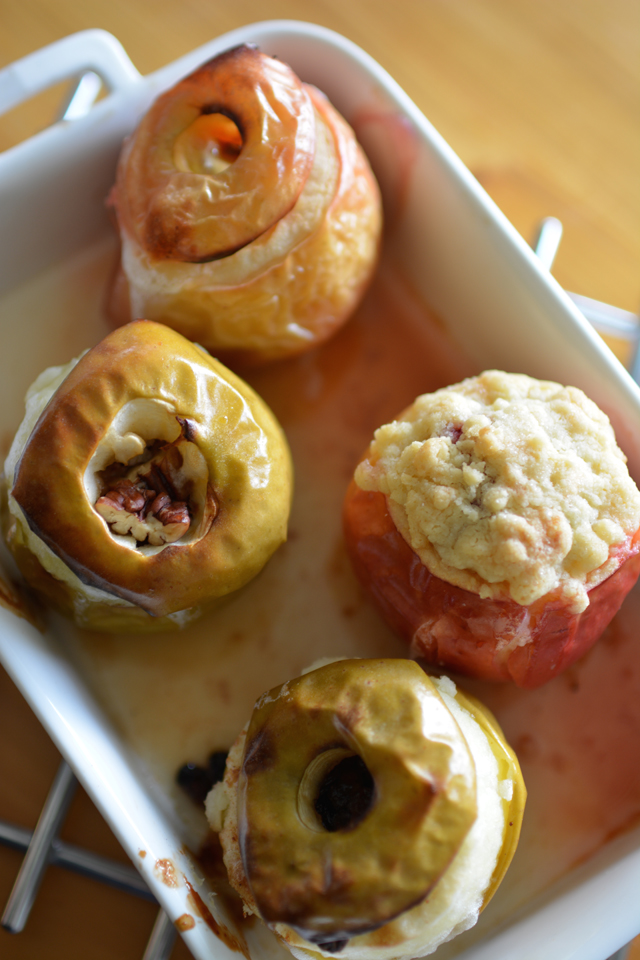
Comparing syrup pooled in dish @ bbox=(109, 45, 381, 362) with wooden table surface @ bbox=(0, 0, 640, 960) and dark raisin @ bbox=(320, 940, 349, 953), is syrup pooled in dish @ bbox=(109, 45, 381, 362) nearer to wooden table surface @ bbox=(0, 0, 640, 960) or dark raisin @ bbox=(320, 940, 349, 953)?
wooden table surface @ bbox=(0, 0, 640, 960)

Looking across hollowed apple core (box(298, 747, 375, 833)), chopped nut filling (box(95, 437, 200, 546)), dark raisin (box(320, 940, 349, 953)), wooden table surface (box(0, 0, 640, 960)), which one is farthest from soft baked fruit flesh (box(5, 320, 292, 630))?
wooden table surface (box(0, 0, 640, 960))

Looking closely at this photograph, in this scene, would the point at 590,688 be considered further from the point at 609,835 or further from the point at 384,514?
the point at 384,514

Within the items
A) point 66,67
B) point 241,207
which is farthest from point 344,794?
point 66,67

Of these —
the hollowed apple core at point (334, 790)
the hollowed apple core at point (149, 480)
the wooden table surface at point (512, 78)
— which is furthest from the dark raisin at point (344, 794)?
the wooden table surface at point (512, 78)

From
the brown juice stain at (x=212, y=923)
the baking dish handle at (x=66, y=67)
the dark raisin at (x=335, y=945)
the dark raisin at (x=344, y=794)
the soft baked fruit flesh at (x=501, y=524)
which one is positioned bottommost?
the brown juice stain at (x=212, y=923)

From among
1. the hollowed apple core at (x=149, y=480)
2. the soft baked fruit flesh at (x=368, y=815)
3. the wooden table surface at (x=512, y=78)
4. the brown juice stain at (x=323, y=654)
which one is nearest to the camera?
the soft baked fruit flesh at (x=368, y=815)

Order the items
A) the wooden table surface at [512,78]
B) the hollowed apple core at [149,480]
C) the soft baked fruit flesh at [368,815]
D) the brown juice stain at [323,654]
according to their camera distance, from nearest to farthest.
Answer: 1. the soft baked fruit flesh at [368,815]
2. the hollowed apple core at [149,480]
3. the brown juice stain at [323,654]
4. the wooden table surface at [512,78]

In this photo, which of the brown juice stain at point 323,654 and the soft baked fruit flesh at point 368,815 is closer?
the soft baked fruit flesh at point 368,815

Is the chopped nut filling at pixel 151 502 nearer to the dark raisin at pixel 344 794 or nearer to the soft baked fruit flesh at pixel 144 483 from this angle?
the soft baked fruit flesh at pixel 144 483
